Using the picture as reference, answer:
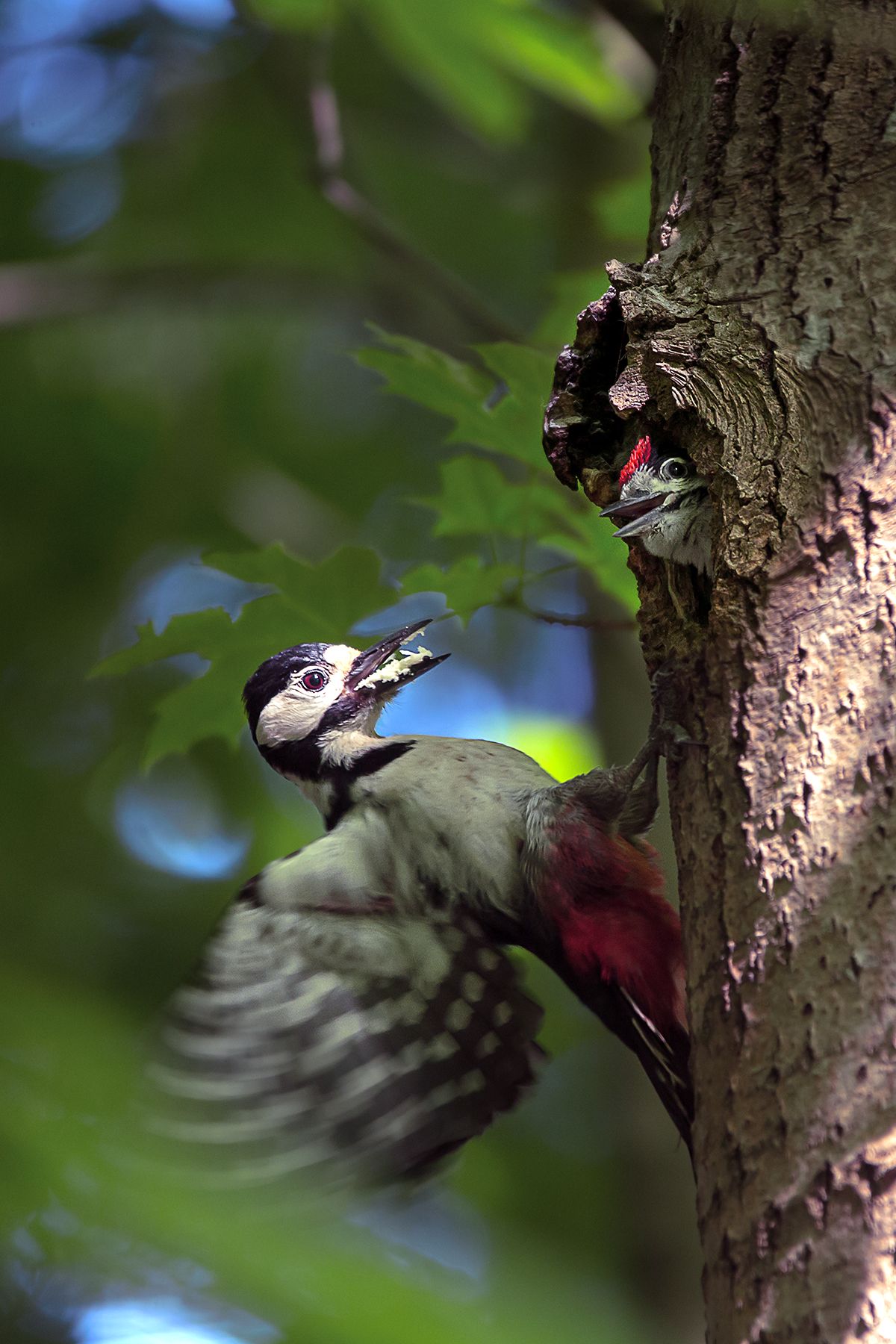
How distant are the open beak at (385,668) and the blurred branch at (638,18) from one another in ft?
4.36

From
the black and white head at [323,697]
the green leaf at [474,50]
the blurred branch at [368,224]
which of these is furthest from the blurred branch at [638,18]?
the green leaf at [474,50]

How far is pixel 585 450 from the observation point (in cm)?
215

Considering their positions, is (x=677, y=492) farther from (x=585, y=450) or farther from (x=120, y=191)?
(x=120, y=191)

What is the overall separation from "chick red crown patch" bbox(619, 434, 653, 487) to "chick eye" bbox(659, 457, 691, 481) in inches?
1.2

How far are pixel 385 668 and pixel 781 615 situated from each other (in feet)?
5.05

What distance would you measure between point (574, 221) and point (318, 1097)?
2586 millimetres

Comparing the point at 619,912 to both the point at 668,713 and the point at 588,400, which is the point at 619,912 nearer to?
the point at 668,713

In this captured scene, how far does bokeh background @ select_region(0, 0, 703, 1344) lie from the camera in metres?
2.60

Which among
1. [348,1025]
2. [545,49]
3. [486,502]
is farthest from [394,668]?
[545,49]

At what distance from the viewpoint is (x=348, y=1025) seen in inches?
93.2

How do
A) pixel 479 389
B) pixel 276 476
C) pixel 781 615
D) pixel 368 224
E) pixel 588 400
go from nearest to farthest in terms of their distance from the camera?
pixel 781 615
pixel 588 400
pixel 479 389
pixel 368 224
pixel 276 476

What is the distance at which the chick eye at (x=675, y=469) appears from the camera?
6.37 ft

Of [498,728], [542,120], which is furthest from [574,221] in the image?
[498,728]

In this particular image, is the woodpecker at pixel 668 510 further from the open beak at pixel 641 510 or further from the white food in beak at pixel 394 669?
the white food in beak at pixel 394 669
